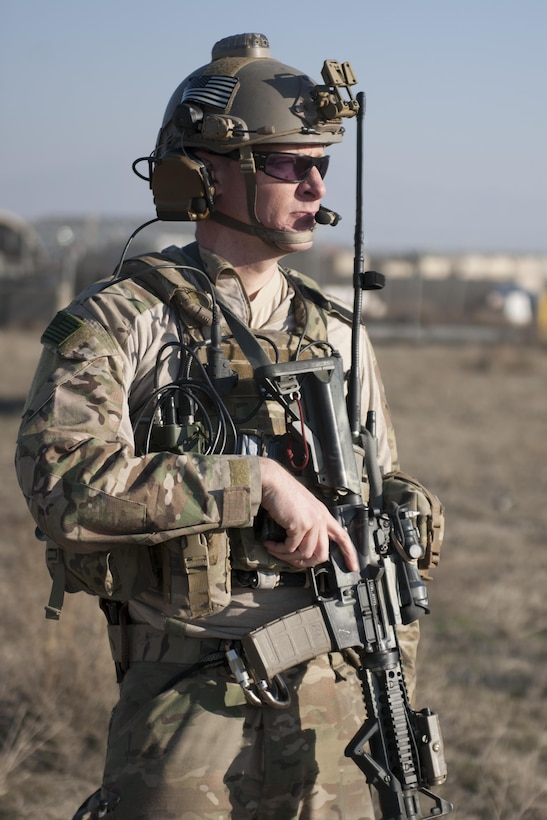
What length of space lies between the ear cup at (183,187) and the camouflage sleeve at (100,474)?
1.67 feet

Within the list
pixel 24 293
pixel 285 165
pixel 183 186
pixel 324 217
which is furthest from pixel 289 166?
pixel 24 293

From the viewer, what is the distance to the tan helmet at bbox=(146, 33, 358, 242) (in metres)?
2.85

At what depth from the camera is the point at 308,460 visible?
277 centimetres

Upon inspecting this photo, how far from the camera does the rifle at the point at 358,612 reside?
8.61 ft

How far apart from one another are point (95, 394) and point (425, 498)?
39.5 inches

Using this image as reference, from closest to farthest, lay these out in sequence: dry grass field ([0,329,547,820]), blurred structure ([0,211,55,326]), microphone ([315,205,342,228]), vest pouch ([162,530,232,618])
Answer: vest pouch ([162,530,232,618]), microphone ([315,205,342,228]), dry grass field ([0,329,547,820]), blurred structure ([0,211,55,326])

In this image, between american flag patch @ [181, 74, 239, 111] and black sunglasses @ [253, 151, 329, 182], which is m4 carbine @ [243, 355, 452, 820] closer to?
black sunglasses @ [253, 151, 329, 182]

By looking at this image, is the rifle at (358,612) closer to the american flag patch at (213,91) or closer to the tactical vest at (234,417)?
the tactical vest at (234,417)

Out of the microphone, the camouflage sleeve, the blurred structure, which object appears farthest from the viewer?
the blurred structure

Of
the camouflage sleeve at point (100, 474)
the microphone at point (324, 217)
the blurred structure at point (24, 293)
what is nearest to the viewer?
the camouflage sleeve at point (100, 474)

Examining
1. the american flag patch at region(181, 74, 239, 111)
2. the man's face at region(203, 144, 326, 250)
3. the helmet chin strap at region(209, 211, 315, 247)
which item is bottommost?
the helmet chin strap at region(209, 211, 315, 247)

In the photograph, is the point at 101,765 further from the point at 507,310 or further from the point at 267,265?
the point at 507,310

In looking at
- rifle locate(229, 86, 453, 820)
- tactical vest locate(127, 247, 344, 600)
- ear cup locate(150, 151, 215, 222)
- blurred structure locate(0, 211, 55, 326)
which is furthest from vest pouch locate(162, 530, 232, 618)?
blurred structure locate(0, 211, 55, 326)

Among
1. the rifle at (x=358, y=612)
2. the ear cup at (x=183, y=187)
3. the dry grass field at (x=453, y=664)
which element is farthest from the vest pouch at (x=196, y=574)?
the dry grass field at (x=453, y=664)
